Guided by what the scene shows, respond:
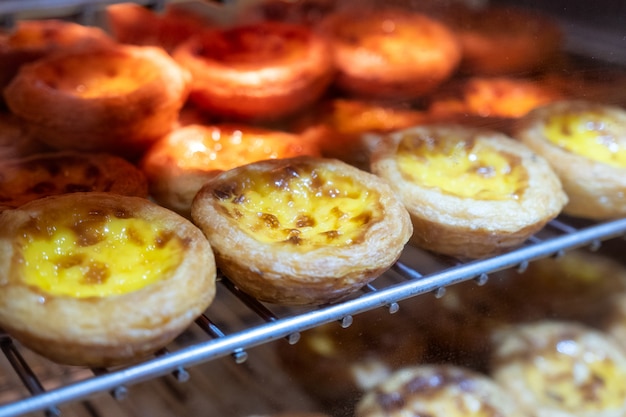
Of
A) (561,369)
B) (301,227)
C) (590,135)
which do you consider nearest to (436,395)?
(561,369)

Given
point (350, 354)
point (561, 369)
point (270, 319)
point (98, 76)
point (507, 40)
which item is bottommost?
point (561, 369)

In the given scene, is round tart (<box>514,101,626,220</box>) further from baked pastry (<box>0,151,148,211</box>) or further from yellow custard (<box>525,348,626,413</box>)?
baked pastry (<box>0,151,148,211</box>)

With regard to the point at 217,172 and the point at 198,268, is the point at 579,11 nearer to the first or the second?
the point at 217,172

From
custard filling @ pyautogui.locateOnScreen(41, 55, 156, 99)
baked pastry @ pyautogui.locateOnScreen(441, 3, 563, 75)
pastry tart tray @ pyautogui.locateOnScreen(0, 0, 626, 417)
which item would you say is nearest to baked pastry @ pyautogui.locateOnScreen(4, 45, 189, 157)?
custard filling @ pyautogui.locateOnScreen(41, 55, 156, 99)

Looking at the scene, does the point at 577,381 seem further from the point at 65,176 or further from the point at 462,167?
the point at 65,176

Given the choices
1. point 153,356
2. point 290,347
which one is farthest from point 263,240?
point 290,347
